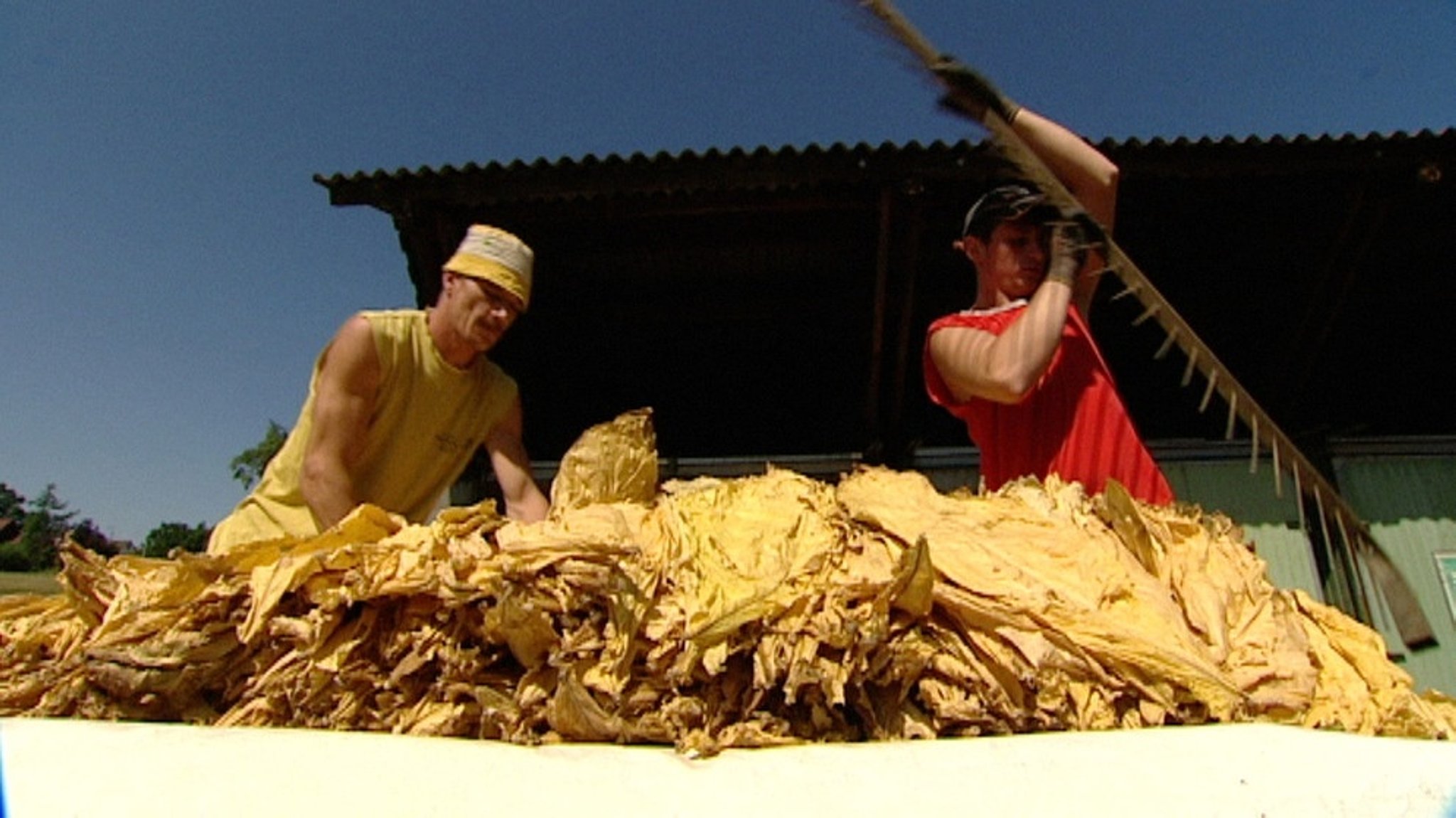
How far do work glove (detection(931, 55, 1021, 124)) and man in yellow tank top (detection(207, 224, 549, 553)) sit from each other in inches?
41.1

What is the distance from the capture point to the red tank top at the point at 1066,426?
1352mm

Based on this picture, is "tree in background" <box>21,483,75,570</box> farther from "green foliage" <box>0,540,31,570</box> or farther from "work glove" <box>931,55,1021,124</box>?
"work glove" <box>931,55,1021,124</box>

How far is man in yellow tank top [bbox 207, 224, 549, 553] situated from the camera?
63.7 inches

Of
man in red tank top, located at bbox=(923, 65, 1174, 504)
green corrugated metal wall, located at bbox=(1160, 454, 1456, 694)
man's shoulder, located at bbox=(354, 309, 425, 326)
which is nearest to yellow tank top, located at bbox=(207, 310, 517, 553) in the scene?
man's shoulder, located at bbox=(354, 309, 425, 326)

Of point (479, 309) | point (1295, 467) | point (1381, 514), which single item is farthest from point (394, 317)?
point (1381, 514)

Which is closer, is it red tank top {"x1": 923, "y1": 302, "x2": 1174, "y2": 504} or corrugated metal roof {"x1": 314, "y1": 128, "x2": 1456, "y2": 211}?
red tank top {"x1": 923, "y1": 302, "x2": 1174, "y2": 504}

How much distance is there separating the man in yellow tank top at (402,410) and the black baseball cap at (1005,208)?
1.09 metres

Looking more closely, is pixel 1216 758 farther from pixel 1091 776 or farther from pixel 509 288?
pixel 509 288

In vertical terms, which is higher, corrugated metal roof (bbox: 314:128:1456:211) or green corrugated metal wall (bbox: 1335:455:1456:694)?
corrugated metal roof (bbox: 314:128:1456:211)

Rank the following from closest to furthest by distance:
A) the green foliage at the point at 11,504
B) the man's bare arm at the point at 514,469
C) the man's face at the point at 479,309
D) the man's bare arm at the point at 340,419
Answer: the man's bare arm at the point at 340,419 → the man's face at the point at 479,309 → the man's bare arm at the point at 514,469 → the green foliage at the point at 11,504

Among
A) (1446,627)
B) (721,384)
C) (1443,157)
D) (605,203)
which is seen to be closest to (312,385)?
(605,203)

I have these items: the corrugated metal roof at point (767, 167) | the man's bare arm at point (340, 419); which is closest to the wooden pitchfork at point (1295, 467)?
the man's bare arm at point (340, 419)

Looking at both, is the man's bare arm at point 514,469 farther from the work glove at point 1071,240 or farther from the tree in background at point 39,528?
the tree in background at point 39,528

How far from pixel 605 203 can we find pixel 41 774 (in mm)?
3265
